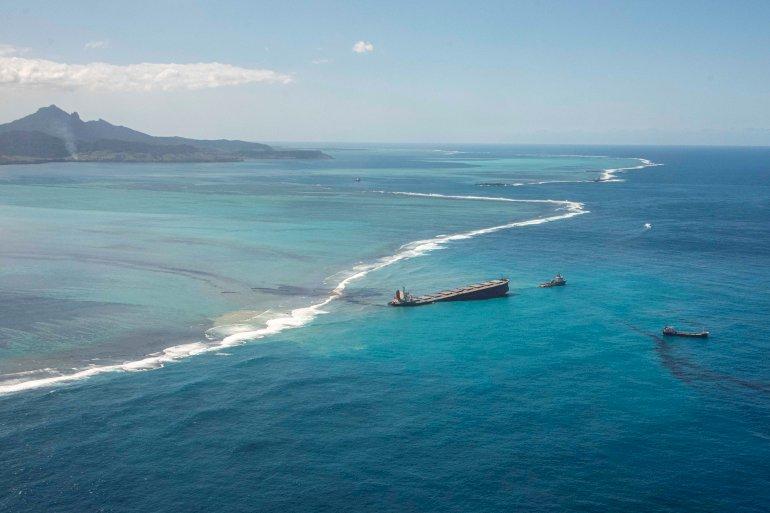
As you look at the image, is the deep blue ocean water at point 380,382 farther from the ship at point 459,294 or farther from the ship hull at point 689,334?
the ship at point 459,294

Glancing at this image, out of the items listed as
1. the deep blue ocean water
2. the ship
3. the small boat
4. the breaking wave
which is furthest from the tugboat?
the breaking wave

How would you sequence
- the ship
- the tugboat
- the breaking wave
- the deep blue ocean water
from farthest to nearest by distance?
the tugboat → the ship → the breaking wave → the deep blue ocean water

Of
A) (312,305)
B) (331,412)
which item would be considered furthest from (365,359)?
(312,305)

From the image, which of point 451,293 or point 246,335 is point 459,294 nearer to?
point 451,293

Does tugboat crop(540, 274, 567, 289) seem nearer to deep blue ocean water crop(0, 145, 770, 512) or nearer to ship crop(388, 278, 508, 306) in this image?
deep blue ocean water crop(0, 145, 770, 512)

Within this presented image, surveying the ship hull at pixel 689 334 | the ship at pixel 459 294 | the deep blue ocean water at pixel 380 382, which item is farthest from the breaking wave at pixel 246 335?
the ship hull at pixel 689 334

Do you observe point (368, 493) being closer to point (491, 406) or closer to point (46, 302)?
point (491, 406)
